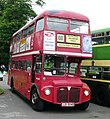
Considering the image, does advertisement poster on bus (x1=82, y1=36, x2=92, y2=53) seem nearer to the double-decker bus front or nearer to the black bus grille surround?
the double-decker bus front

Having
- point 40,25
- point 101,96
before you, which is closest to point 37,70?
point 40,25

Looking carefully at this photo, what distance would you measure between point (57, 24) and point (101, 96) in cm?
430

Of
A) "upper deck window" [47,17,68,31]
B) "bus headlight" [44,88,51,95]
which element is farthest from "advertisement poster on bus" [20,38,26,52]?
"bus headlight" [44,88,51,95]

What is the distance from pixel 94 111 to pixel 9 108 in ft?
11.2

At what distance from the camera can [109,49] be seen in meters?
13.7

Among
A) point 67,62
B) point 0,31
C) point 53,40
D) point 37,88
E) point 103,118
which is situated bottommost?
point 103,118

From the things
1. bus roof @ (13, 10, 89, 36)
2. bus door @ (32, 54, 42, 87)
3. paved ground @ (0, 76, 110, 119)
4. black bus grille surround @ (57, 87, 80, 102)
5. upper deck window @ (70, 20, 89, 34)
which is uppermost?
bus roof @ (13, 10, 89, 36)

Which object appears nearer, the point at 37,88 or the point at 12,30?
the point at 37,88

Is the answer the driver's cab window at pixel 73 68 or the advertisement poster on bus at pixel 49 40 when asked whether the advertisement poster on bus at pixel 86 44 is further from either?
the advertisement poster on bus at pixel 49 40

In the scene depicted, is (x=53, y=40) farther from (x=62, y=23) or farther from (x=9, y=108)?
(x=9, y=108)

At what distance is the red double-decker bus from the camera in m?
11.3

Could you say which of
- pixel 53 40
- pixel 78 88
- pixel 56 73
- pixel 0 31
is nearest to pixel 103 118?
pixel 78 88

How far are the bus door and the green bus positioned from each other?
11.1ft

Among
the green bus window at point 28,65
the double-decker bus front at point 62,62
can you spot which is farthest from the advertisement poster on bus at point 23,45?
the double-decker bus front at point 62,62
